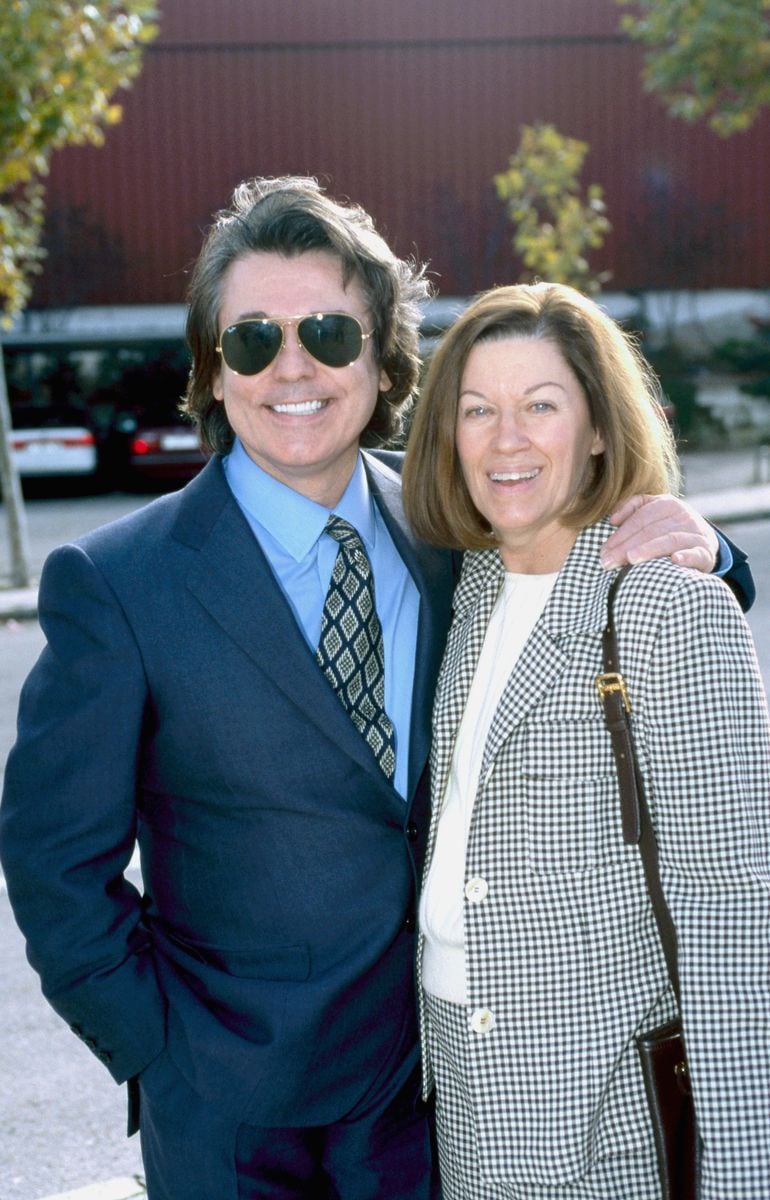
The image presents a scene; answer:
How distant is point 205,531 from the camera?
2293 millimetres

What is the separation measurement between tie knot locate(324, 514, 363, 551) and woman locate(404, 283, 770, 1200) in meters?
0.16

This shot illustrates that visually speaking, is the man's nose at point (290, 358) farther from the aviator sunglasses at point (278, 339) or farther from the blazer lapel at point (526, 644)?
the blazer lapel at point (526, 644)

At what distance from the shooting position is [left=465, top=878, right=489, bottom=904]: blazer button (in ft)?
6.85

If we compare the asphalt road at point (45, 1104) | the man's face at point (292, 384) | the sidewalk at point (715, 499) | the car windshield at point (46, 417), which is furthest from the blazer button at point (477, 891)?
the car windshield at point (46, 417)

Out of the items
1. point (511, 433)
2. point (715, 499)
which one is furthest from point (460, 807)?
point (715, 499)

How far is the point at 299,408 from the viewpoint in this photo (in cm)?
238

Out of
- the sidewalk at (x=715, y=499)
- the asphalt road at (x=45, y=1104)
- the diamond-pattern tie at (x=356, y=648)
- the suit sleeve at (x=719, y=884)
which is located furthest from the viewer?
the sidewalk at (x=715, y=499)

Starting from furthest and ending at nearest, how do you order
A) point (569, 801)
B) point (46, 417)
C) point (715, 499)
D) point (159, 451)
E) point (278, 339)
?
point (46, 417), point (159, 451), point (715, 499), point (278, 339), point (569, 801)

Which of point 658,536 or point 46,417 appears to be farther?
point 46,417

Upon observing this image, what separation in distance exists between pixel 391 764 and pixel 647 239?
2669 cm

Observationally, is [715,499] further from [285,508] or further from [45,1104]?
[285,508]

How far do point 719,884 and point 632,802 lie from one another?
0.16 m

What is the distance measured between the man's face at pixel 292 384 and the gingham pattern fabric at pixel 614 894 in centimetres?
50

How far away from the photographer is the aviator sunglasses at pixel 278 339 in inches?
93.3
